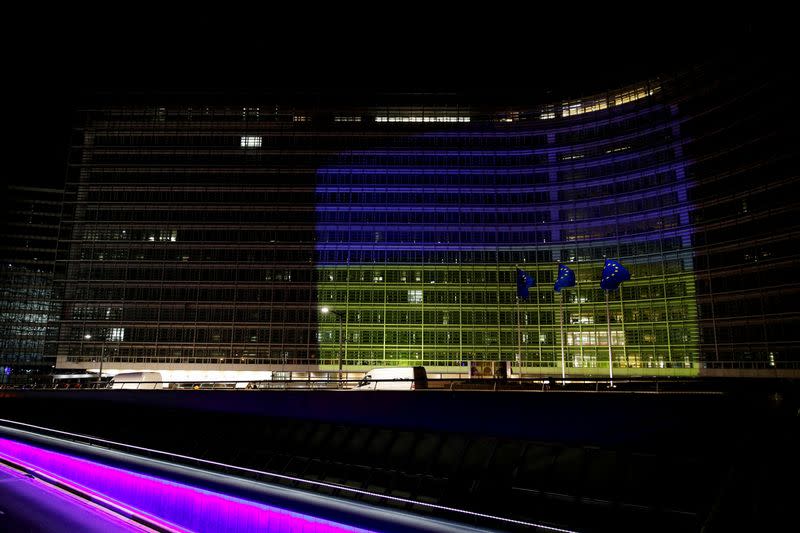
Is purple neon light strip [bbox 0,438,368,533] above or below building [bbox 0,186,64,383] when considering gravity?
below

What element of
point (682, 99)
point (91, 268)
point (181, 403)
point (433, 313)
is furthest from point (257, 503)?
point (91, 268)

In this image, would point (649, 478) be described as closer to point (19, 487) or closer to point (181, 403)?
point (19, 487)

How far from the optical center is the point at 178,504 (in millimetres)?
11289

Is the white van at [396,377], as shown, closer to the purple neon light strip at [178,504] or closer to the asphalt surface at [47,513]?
the asphalt surface at [47,513]

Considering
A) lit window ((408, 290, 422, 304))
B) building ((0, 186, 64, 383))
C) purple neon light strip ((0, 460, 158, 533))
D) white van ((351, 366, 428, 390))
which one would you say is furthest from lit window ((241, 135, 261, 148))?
purple neon light strip ((0, 460, 158, 533))

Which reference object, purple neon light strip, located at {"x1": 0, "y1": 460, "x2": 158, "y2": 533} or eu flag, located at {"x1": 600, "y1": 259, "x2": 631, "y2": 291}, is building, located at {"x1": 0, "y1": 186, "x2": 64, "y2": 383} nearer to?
eu flag, located at {"x1": 600, "y1": 259, "x2": 631, "y2": 291}

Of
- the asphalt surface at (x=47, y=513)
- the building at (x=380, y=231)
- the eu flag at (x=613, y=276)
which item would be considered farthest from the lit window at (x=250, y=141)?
the asphalt surface at (x=47, y=513)

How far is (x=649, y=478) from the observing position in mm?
18281

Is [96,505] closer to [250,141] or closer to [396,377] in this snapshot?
[396,377]

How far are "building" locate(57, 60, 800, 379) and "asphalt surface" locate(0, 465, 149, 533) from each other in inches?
3001

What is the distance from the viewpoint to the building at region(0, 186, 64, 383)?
145 m

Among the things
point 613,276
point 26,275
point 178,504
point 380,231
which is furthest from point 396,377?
point 26,275

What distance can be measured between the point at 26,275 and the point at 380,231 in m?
101

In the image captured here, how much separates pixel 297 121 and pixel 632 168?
54529 millimetres
